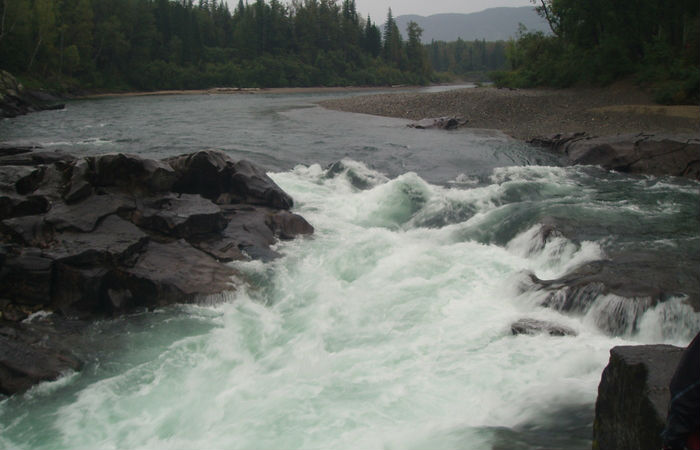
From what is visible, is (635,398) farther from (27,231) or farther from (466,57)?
(466,57)

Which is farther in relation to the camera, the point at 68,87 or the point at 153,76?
the point at 153,76

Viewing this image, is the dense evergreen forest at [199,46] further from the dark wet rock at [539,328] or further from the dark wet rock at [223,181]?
the dark wet rock at [539,328]

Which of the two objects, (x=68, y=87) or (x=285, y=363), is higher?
(x=68, y=87)

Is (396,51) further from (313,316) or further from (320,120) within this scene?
(313,316)

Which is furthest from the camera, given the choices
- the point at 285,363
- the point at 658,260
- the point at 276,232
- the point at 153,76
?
the point at 153,76

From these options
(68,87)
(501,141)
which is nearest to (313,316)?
(501,141)

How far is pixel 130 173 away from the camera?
10.2 meters

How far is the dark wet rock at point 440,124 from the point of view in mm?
26812

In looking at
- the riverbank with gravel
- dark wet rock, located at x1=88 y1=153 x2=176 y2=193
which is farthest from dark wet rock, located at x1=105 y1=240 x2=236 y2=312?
the riverbank with gravel

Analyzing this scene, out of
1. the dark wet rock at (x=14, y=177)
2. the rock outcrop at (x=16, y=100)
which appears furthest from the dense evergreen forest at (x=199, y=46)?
the dark wet rock at (x=14, y=177)

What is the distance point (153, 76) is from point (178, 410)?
73275 millimetres

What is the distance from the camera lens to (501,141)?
2255cm

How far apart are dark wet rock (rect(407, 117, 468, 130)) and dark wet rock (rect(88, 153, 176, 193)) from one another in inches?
725

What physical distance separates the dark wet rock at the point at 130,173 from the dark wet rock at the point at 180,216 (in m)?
0.34
